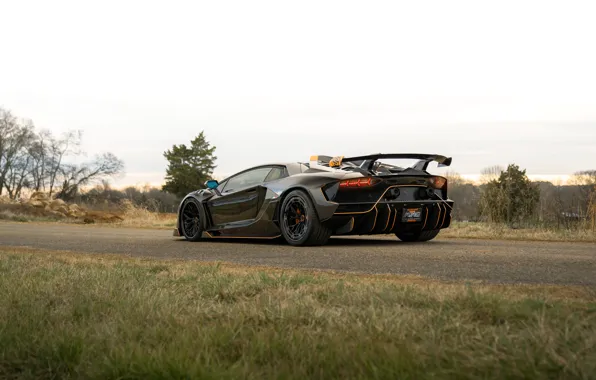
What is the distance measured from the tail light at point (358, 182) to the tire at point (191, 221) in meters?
3.31

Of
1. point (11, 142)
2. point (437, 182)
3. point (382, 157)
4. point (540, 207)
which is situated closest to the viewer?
point (382, 157)

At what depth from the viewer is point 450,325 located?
3.16 m

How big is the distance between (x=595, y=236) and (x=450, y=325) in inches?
349

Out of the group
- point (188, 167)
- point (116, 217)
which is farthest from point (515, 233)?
point (188, 167)

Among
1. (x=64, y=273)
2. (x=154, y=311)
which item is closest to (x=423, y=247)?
(x=64, y=273)

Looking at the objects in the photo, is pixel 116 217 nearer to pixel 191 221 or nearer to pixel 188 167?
pixel 191 221

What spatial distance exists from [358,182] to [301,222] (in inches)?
40.9

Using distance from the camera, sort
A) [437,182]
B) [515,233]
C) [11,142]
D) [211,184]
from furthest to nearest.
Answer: [11,142]
[515,233]
[211,184]
[437,182]

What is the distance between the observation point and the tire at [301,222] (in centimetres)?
896

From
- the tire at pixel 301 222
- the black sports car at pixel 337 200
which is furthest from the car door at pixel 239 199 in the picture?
the tire at pixel 301 222

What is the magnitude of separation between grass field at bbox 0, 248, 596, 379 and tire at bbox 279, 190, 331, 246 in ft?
13.2

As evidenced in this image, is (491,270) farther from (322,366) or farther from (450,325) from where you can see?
(322,366)

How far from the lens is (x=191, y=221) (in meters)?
11.6

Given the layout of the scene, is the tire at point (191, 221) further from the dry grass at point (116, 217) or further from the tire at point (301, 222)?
the dry grass at point (116, 217)
